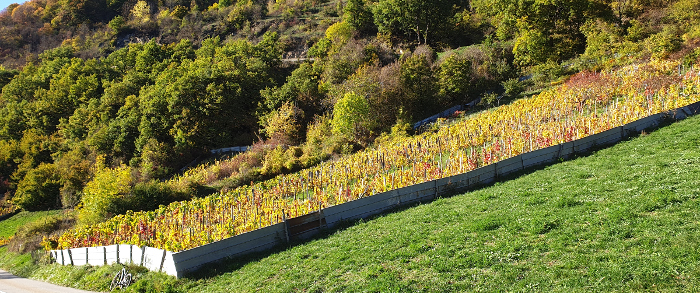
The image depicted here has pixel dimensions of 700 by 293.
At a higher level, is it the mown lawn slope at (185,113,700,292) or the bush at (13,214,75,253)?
the mown lawn slope at (185,113,700,292)

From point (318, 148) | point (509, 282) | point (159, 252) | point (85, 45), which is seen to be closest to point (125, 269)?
point (159, 252)

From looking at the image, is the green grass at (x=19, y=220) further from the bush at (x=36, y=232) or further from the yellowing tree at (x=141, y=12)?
the yellowing tree at (x=141, y=12)

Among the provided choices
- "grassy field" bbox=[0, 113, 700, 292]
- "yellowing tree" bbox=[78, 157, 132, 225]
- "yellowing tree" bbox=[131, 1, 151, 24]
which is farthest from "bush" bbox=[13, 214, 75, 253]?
"yellowing tree" bbox=[131, 1, 151, 24]

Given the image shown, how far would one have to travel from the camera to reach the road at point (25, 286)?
514 inches

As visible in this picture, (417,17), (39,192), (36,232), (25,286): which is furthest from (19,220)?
(417,17)

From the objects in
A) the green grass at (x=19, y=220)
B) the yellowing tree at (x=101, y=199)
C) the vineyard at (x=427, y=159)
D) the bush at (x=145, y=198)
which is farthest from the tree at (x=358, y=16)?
the green grass at (x=19, y=220)

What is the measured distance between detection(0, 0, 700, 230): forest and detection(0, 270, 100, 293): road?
15.6 feet

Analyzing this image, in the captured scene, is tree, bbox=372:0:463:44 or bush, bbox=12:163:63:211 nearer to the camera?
bush, bbox=12:163:63:211

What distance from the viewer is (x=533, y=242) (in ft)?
24.6

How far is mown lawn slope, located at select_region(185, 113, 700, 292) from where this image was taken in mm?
6078

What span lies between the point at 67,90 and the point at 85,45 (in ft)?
89.1

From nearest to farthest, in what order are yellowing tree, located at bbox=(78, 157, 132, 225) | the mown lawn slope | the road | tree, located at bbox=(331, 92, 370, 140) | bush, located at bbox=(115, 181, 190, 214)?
1. the mown lawn slope
2. the road
3. yellowing tree, located at bbox=(78, 157, 132, 225)
4. bush, located at bbox=(115, 181, 190, 214)
5. tree, located at bbox=(331, 92, 370, 140)

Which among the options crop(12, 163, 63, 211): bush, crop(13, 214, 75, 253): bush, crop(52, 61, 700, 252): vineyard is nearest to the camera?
crop(52, 61, 700, 252): vineyard

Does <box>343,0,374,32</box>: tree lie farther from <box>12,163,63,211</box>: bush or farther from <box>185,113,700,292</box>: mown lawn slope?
<box>185,113,700,292</box>: mown lawn slope
